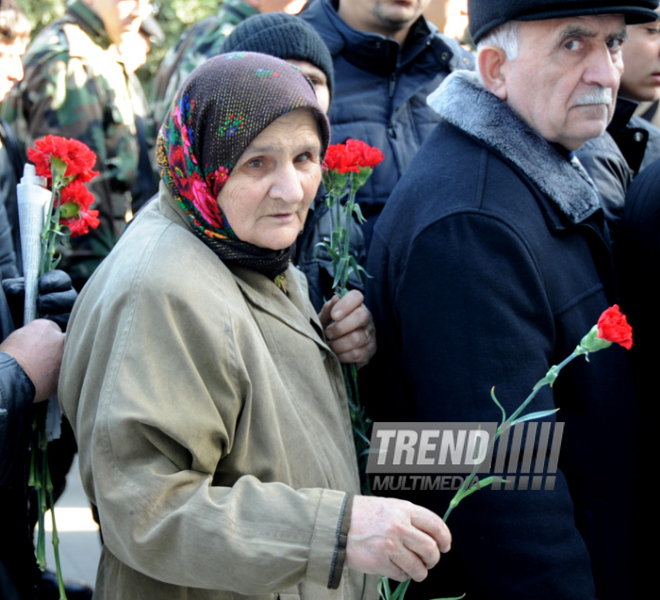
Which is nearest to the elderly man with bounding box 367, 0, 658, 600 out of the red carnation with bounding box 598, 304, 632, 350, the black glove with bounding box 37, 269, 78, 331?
the red carnation with bounding box 598, 304, 632, 350

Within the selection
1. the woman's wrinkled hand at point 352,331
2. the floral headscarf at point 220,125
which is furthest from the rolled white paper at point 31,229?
the woman's wrinkled hand at point 352,331

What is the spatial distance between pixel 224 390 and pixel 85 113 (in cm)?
224

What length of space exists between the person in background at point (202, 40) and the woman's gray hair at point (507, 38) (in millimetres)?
1747

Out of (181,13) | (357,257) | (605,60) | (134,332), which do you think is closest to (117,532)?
(134,332)

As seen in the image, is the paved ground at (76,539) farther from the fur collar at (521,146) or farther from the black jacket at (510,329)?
the fur collar at (521,146)

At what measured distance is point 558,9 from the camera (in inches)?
69.6

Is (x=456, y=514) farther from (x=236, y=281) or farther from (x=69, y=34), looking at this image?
(x=69, y=34)

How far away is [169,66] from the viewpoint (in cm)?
385

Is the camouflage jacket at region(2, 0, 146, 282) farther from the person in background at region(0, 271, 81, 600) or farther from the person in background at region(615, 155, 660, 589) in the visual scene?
the person in background at region(615, 155, 660, 589)

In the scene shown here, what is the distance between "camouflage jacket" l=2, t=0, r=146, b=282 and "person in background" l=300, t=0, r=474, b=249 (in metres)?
1.01

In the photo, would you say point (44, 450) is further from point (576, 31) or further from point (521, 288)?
point (576, 31)

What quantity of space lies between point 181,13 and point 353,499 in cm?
1229

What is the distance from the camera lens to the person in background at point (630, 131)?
8.02 feet

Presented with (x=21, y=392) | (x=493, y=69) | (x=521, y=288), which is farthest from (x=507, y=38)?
(x=21, y=392)
